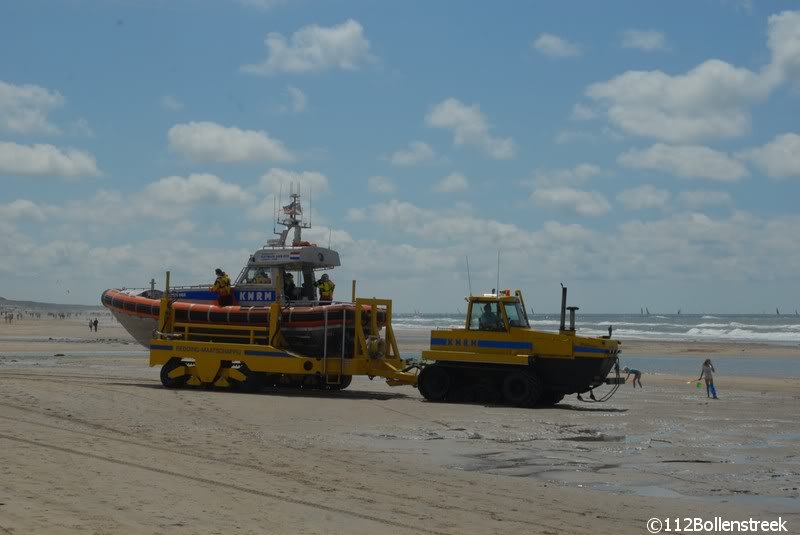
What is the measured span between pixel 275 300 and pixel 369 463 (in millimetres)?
9174

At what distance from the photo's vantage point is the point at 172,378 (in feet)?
64.9

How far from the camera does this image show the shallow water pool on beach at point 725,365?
3384 centimetres

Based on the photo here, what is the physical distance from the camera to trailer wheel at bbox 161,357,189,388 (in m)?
19.8

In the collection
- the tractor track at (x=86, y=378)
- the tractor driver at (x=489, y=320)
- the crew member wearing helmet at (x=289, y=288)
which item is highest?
the crew member wearing helmet at (x=289, y=288)

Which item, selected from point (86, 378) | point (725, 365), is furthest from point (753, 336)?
point (86, 378)

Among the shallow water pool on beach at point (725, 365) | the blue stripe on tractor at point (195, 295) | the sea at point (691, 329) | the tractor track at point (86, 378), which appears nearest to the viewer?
the blue stripe on tractor at point (195, 295)

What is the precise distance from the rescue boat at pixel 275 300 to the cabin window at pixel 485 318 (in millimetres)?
1961

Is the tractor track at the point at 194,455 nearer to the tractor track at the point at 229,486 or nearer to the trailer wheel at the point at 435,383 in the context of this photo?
the tractor track at the point at 229,486

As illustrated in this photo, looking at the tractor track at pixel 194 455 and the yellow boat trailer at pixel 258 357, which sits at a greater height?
the yellow boat trailer at pixel 258 357

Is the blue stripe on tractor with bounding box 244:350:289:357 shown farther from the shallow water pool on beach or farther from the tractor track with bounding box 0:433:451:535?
Result: the shallow water pool on beach

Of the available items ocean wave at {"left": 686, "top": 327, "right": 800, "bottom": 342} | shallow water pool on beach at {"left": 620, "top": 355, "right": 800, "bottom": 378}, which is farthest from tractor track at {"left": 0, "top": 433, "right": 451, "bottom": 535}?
ocean wave at {"left": 686, "top": 327, "right": 800, "bottom": 342}

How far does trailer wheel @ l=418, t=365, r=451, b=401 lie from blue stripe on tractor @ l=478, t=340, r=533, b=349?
99 centimetres

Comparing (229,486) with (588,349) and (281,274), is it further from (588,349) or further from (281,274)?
(281,274)

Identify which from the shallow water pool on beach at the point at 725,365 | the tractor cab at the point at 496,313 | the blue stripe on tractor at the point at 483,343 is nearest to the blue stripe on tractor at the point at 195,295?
the blue stripe on tractor at the point at 483,343
